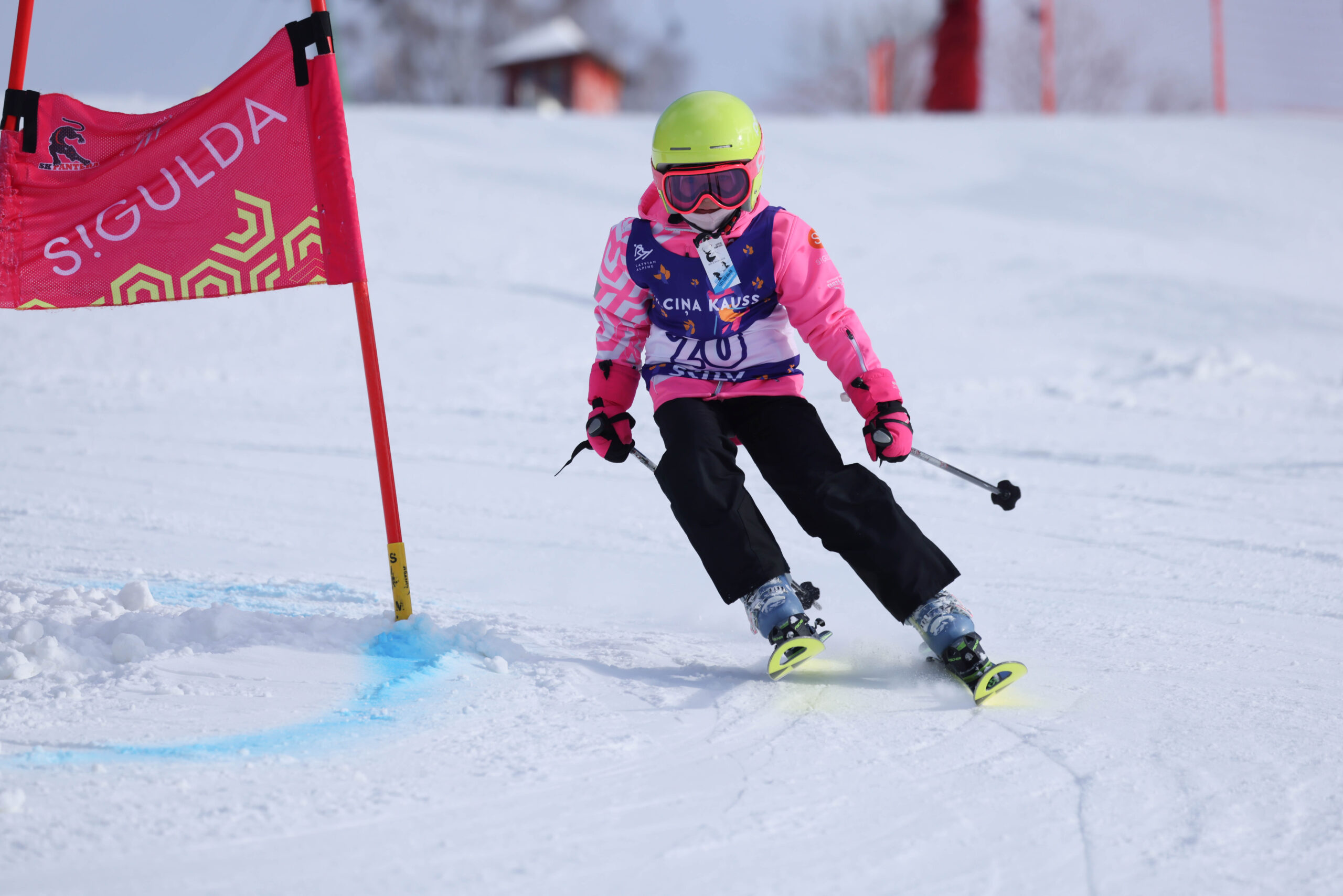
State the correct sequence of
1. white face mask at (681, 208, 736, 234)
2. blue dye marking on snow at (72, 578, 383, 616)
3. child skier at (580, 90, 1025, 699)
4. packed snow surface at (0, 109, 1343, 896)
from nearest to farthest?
packed snow surface at (0, 109, 1343, 896)
child skier at (580, 90, 1025, 699)
white face mask at (681, 208, 736, 234)
blue dye marking on snow at (72, 578, 383, 616)

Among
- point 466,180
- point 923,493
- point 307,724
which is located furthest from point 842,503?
point 466,180

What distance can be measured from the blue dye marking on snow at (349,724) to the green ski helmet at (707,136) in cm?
136

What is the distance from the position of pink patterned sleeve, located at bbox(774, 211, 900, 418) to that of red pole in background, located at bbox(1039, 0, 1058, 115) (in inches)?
577

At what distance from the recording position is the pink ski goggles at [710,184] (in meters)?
2.91

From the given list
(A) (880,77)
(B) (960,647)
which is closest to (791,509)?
(B) (960,647)

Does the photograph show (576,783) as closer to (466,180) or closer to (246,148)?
(246,148)

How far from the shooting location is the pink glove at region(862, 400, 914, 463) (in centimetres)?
286

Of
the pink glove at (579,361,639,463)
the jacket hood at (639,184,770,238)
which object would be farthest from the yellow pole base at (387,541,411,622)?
the jacket hood at (639,184,770,238)

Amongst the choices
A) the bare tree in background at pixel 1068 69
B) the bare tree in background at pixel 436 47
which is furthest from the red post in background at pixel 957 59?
the bare tree in background at pixel 436 47

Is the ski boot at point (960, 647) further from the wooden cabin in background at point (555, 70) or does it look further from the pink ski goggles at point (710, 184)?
the wooden cabin in background at point (555, 70)

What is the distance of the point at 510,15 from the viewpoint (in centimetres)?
3462

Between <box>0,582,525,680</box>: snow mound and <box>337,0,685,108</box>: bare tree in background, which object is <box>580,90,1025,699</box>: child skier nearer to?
<box>0,582,525,680</box>: snow mound

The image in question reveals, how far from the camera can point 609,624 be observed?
3.36 meters

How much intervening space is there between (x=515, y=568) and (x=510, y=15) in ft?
112
